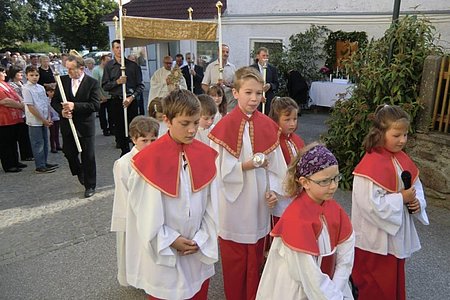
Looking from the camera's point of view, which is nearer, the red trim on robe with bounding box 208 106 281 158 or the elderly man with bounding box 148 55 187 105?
the red trim on robe with bounding box 208 106 281 158

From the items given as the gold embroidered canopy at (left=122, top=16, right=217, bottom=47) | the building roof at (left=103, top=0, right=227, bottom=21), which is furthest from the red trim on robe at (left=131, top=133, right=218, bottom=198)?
the building roof at (left=103, top=0, right=227, bottom=21)

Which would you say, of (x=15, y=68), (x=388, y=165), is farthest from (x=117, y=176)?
(x=15, y=68)

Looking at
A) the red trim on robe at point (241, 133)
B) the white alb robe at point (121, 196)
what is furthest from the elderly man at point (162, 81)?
the red trim on robe at point (241, 133)

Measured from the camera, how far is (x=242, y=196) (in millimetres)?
3039

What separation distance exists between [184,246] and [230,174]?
0.83 metres

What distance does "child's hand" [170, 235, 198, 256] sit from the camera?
2.29 m

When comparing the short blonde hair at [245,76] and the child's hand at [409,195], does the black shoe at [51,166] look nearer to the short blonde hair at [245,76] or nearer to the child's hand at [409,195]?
the short blonde hair at [245,76]

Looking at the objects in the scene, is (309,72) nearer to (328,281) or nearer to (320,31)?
(320,31)

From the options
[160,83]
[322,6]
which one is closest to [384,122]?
[160,83]

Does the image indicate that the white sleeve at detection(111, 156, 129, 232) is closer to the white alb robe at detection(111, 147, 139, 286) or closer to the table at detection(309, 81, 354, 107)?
the white alb robe at detection(111, 147, 139, 286)

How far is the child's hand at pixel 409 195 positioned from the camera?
274 centimetres

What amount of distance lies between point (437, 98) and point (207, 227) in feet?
14.2

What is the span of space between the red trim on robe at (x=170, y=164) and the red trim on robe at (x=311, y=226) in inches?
22.6

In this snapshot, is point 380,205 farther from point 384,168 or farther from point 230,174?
point 230,174
